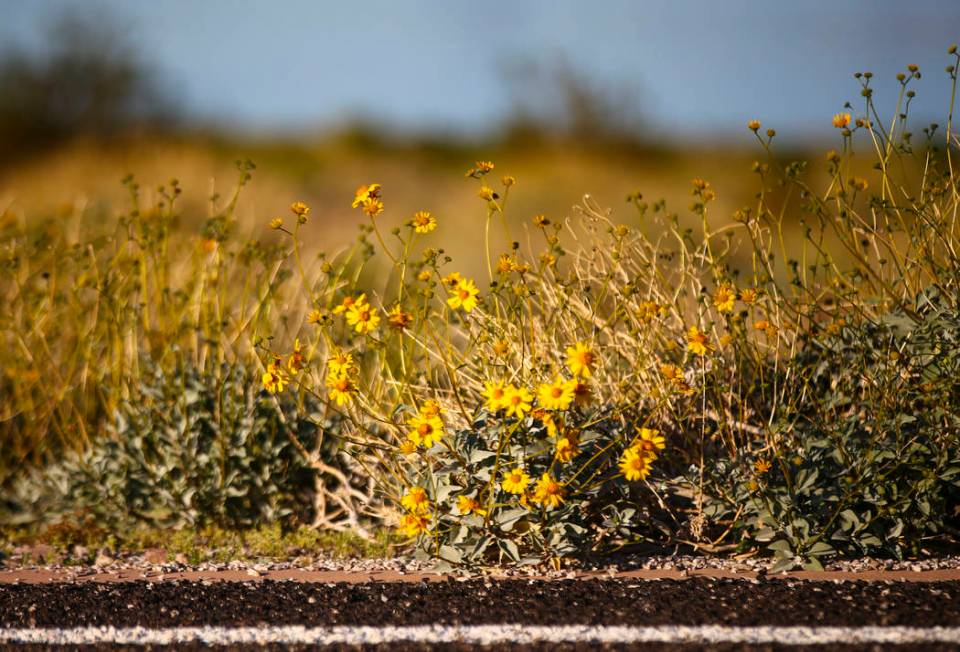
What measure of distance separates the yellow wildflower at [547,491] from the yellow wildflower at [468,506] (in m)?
0.25

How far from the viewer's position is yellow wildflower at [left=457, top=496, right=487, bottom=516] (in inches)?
135

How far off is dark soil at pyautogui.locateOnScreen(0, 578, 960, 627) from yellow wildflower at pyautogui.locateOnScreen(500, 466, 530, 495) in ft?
1.22

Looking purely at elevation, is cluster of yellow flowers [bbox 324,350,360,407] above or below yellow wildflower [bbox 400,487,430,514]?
above

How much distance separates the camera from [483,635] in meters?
2.96

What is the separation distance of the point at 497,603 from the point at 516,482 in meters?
0.43

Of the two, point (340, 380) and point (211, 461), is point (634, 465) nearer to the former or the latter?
point (340, 380)

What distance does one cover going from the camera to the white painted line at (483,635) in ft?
9.32

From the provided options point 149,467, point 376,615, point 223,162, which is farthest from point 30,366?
point 223,162

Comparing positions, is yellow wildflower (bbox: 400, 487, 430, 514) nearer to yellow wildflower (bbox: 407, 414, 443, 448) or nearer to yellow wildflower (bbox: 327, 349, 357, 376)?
yellow wildflower (bbox: 407, 414, 443, 448)

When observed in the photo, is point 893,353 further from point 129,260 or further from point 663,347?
point 129,260

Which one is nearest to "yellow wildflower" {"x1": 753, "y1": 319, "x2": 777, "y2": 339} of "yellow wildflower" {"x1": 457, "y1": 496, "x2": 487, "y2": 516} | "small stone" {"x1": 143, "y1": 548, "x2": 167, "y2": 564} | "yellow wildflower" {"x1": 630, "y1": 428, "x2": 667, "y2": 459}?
"yellow wildflower" {"x1": 630, "y1": 428, "x2": 667, "y2": 459}

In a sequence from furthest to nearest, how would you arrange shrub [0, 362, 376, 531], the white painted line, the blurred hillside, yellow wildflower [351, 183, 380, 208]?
the blurred hillside, shrub [0, 362, 376, 531], yellow wildflower [351, 183, 380, 208], the white painted line

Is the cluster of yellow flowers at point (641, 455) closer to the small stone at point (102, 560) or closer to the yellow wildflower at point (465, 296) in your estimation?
the yellow wildflower at point (465, 296)

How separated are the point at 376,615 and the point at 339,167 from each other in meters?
22.4
